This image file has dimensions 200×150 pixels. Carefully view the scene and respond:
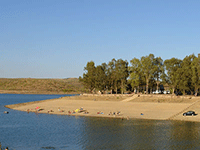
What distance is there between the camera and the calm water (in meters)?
45.6

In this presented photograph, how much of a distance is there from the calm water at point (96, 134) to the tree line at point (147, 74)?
189 ft

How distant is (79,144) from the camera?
4666cm

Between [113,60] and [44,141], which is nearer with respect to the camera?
[44,141]

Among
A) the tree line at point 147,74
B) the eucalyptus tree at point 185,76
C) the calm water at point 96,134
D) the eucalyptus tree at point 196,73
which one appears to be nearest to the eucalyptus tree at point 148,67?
the tree line at point 147,74

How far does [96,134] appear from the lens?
54938 mm

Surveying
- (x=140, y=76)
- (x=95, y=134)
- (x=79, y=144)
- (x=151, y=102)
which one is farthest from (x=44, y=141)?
(x=140, y=76)

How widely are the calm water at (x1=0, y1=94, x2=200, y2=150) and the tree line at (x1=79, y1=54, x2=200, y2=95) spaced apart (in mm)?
57732

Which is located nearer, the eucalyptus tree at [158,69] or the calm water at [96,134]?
the calm water at [96,134]

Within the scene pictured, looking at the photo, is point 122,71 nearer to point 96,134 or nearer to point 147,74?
point 147,74

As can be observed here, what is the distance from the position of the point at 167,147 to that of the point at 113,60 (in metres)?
99.5

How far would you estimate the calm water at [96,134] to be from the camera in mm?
Answer: 45562

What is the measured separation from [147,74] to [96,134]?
7982 centimetres

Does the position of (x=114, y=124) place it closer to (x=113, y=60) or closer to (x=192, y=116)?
(x=192, y=116)

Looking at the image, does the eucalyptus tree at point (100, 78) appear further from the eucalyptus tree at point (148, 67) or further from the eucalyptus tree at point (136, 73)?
the eucalyptus tree at point (148, 67)
